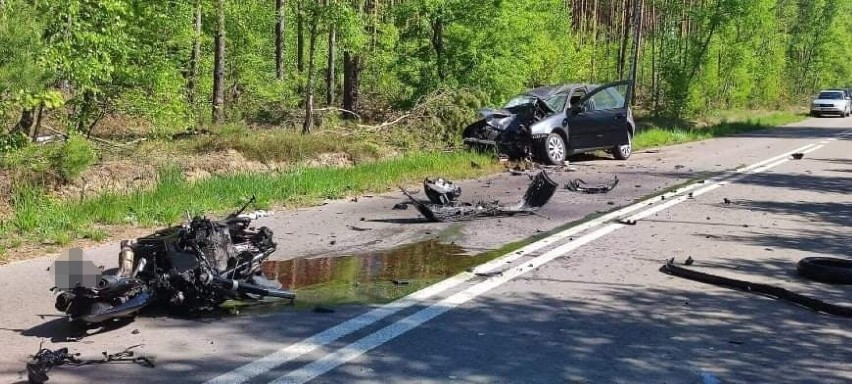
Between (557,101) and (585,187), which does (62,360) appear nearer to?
(585,187)

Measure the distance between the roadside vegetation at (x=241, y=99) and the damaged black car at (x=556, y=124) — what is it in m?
0.97

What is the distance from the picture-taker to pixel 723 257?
305 inches

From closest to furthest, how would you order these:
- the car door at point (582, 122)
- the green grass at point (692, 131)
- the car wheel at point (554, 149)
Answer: the car wheel at point (554, 149) < the car door at point (582, 122) < the green grass at point (692, 131)

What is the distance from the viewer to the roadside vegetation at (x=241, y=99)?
9.63 m

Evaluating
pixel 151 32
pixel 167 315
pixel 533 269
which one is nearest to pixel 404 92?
pixel 151 32

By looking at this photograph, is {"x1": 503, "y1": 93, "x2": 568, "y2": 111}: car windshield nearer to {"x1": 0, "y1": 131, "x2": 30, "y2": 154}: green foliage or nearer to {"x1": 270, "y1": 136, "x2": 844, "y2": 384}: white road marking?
{"x1": 270, "y1": 136, "x2": 844, "y2": 384}: white road marking

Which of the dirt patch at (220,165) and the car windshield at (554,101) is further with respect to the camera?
the car windshield at (554,101)

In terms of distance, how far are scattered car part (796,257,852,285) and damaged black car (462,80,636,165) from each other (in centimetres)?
932

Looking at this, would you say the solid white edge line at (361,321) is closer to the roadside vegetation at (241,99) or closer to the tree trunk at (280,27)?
the roadside vegetation at (241,99)

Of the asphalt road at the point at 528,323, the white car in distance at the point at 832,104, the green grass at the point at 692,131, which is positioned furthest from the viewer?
the white car in distance at the point at 832,104

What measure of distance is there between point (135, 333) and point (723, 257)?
5.69m

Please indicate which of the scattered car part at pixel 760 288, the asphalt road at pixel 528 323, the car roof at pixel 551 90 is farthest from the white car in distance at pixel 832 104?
the scattered car part at pixel 760 288

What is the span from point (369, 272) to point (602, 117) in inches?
467

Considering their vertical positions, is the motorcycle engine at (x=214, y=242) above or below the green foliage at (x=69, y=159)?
below
